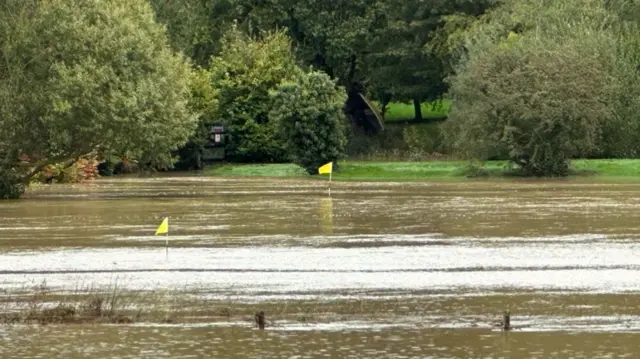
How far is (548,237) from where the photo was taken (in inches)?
1325

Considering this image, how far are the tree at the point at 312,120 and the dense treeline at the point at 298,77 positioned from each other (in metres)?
0.08

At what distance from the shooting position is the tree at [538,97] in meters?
63.6

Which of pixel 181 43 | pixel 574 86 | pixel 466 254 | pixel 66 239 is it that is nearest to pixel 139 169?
pixel 181 43

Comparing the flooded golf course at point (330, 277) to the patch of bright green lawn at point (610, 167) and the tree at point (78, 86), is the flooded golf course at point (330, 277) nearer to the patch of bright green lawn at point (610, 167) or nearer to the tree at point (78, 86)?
the tree at point (78, 86)

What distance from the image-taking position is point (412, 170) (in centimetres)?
7081

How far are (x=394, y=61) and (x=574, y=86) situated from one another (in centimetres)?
2305

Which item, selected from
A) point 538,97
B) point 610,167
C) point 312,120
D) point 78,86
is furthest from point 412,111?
point 78,86

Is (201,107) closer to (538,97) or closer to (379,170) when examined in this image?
(379,170)

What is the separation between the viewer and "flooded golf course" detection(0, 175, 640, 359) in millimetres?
18578

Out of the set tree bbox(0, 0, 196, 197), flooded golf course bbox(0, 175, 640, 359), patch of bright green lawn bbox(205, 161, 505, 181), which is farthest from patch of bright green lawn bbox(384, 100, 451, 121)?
flooded golf course bbox(0, 175, 640, 359)

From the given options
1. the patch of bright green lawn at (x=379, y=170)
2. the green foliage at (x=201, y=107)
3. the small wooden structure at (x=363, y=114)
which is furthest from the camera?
the small wooden structure at (x=363, y=114)

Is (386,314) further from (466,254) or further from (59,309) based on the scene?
(466,254)

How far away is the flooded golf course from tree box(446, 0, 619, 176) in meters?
15.2

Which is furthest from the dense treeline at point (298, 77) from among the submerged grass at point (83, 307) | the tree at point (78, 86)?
the submerged grass at point (83, 307)
